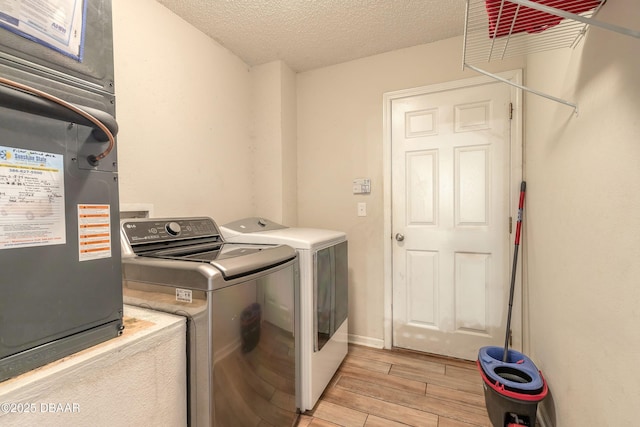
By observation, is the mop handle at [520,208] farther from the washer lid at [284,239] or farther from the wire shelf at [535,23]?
the washer lid at [284,239]

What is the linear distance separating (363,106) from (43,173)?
Result: 7.09 feet

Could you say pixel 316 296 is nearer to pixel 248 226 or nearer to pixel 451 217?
pixel 248 226

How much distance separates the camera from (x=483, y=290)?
2004mm

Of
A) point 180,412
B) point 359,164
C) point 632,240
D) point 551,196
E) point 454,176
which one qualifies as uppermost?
point 359,164

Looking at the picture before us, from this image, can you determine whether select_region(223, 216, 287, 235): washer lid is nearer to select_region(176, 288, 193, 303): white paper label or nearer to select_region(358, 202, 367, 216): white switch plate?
select_region(358, 202, 367, 216): white switch plate

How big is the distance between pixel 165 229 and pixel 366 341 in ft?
5.96

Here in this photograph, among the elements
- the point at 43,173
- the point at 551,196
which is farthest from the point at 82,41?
the point at 551,196

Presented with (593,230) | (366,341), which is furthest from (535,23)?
(366,341)

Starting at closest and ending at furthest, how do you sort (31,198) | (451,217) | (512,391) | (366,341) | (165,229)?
(31,198) → (512,391) → (165,229) → (451,217) → (366,341)

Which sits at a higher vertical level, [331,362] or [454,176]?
[454,176]

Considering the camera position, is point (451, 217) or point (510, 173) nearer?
point (510, 173)

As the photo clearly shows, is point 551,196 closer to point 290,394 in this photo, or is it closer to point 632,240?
point 632,240

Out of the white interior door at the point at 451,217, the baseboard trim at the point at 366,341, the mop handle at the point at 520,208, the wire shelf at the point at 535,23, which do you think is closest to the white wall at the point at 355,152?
the baseboard trim at the point at 366,341

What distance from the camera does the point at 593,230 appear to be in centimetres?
95
